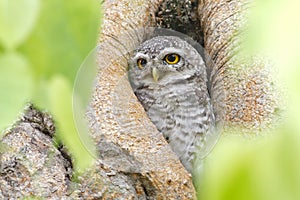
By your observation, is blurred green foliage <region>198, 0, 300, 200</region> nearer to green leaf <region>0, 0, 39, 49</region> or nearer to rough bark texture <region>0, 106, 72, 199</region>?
green leaf <region>0, 0, 39, 49</region>

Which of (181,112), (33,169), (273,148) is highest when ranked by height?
(273,148)

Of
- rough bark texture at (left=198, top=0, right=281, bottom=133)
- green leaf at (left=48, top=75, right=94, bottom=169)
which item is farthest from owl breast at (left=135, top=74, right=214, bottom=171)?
green leaf at (left=48, top=75, right=94, bottom=169)

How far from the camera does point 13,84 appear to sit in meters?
0.33

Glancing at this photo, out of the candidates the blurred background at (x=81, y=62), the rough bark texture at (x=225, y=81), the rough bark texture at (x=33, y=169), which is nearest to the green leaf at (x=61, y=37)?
the blurred background at (x=81, y=62)

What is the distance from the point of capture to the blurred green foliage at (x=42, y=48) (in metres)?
0.32

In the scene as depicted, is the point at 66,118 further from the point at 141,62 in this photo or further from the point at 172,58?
the point at 172,58

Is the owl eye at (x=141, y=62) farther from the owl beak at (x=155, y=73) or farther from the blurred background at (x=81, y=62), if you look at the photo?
the blurred background at (x=81, y=62)

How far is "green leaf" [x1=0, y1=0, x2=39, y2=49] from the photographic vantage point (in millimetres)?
316

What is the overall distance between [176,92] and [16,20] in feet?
8.00

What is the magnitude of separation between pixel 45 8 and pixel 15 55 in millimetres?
35

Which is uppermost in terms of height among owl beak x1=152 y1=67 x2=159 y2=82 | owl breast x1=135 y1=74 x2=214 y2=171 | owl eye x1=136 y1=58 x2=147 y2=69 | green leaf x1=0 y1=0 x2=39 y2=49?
green leaf x1=0 y1=0 x2=39 y2=49

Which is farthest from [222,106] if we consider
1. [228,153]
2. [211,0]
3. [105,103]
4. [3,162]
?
[228,153]

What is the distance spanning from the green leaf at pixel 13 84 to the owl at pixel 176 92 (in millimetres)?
2142

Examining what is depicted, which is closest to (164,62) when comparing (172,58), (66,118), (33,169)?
(172,58)
